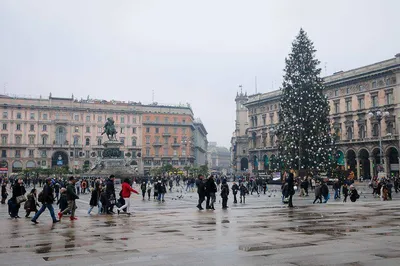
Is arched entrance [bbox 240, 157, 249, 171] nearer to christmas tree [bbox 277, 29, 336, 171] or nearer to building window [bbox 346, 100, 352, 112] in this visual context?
building window [bbox 346, 100, 352, 112]

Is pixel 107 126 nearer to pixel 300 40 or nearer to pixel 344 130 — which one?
pixel 300 40

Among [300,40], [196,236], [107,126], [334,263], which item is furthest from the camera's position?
[107,126]

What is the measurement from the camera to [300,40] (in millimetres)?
47406

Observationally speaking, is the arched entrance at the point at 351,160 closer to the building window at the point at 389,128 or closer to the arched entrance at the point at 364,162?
the arched entrance at the point at 364,162

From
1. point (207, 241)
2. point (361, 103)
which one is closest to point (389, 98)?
point (361, 103)

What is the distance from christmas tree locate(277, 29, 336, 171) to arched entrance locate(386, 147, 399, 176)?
1790 cm

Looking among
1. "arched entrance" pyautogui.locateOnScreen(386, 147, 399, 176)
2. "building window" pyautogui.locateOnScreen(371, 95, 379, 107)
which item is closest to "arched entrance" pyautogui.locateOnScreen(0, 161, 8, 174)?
"building window" pyautogui.locateOnScreen(371, 95, 379, 107)

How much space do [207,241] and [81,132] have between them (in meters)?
93.1

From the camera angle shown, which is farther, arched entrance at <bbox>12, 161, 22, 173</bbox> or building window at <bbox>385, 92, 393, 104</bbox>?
arched entrance at <bbox>12, 161, 22, 173</bbox>

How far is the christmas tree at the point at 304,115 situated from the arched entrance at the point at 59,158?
6229 cm

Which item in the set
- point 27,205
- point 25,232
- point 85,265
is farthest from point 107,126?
point 85,265

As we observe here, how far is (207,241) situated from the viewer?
403 inches

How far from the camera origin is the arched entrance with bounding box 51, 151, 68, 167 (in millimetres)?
95625

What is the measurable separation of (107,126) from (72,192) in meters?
38.9
